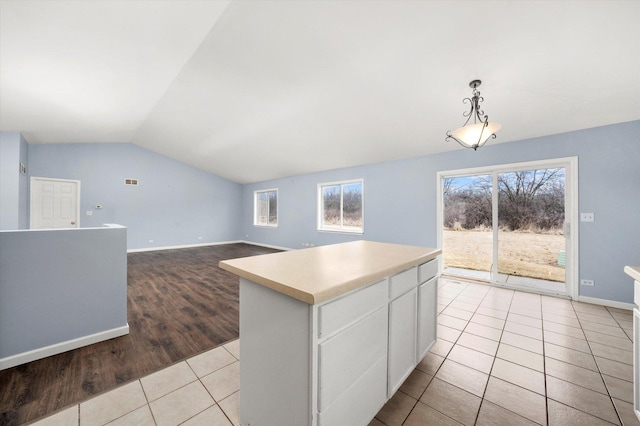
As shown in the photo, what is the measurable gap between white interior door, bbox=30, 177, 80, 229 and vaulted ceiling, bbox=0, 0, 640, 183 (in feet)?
5.66

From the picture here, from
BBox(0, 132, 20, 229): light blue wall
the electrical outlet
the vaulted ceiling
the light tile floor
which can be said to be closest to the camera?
the light tile floor

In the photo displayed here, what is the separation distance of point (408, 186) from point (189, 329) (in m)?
4.35

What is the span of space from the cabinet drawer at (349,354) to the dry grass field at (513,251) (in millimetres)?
3720

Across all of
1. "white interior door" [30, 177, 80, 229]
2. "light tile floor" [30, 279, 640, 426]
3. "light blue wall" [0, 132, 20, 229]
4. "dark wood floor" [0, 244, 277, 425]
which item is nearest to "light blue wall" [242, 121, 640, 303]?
"light tile floor" [30, 279, 640, 426]

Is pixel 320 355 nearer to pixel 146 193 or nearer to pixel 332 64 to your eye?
pixel 332 64

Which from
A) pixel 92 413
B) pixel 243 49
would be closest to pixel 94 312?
pixel 92 413

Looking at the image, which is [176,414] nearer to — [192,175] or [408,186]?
[408,186]

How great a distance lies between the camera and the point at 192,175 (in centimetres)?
823

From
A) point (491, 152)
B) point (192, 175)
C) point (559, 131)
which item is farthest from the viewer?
point (192, 175)

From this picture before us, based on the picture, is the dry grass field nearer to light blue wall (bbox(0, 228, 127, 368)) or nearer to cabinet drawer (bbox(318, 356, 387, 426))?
cabinet drawer (bbox(318, 356, 387, 426))

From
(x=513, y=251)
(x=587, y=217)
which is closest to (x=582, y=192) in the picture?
(x=587, y=217)

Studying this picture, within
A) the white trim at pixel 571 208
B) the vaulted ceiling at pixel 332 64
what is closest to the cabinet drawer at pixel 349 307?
the vaulted ceiling at pixel 332 64

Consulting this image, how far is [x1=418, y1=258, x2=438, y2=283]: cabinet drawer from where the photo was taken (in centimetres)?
183

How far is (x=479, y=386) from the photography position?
1705 millimetres
